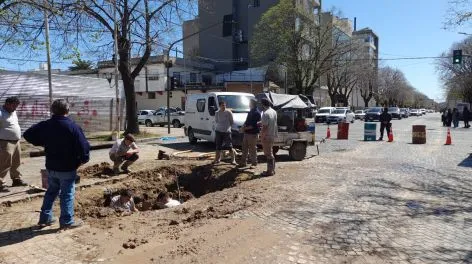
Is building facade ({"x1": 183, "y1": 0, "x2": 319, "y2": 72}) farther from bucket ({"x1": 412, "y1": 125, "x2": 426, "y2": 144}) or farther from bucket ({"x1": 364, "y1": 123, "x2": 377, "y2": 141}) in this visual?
bucket ({"x1": 412, "y1": 125, "x2": 426, "y2": 144})

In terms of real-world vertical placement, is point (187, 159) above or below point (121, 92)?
below

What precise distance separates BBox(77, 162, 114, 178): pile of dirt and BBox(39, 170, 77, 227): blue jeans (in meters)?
3.99

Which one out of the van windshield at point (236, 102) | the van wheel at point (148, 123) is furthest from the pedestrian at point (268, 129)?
the van wheel at point (148, 123)

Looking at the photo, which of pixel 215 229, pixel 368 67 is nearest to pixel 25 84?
pixel 215 229

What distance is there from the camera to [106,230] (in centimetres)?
624

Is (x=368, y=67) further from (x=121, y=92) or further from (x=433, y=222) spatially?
(x=433, y=222)

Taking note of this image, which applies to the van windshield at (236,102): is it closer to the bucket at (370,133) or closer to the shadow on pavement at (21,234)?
the bucket at (370,133)

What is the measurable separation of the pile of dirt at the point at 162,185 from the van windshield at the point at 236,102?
447 centimetres

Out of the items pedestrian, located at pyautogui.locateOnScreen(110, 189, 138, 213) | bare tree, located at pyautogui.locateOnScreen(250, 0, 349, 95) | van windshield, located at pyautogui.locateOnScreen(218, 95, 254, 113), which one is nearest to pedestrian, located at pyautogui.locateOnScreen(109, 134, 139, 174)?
pedestrian, located at pyautogui.locateOnScreen(110, 189, 138, 213)

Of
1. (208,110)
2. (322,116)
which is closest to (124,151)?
(208,110)

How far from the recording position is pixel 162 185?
10.7 m

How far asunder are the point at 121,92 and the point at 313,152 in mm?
14730

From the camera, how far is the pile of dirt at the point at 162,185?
332 inches

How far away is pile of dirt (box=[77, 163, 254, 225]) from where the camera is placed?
332 inches
